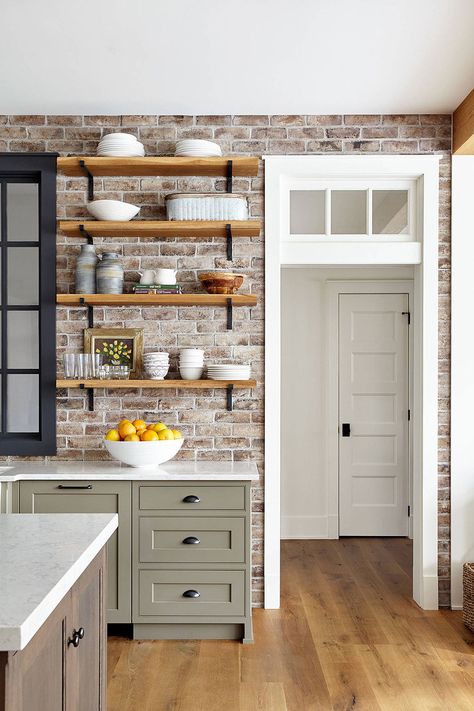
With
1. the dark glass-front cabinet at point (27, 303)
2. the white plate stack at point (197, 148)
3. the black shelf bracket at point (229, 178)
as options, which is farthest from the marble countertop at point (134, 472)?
the white plate stack at point (197, 148)

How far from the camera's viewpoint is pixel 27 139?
3.85m

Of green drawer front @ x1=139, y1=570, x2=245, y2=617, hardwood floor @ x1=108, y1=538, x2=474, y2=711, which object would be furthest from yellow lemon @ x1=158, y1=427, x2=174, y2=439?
hardwood floor @ x1=108, y1=538, x2=474, y2=711

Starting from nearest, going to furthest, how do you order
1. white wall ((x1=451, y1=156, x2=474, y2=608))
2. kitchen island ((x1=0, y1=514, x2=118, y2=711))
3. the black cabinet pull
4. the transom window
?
kitchen island ((x1=0, y1=514, x2=118, y2=711)) → the black cabinet pull → white wall ((x1=451, y1=156, x2=474, y2=608)) → the transom window

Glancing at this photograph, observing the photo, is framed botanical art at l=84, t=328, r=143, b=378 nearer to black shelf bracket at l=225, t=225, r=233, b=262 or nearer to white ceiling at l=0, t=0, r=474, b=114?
black shelf bracket at l=225, t=225, r=233, b=262

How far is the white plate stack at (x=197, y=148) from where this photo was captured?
3654 mm

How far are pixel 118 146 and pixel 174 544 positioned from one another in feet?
7.03

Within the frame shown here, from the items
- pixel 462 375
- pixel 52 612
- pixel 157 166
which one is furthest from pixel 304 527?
pixel 52 612

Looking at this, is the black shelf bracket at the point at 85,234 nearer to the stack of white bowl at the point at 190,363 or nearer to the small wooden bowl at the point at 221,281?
the small wooden bowl at the point at 221,281

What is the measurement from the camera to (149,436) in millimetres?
3439

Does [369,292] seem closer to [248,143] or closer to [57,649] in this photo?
[248,143]

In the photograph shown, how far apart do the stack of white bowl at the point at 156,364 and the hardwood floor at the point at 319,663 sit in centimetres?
138

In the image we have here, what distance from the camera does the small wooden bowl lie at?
11.9 feet

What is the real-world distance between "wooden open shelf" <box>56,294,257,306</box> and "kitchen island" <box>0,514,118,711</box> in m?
1.65

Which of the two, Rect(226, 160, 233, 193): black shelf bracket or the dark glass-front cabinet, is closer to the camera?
Rect(226, 160, 233, 193): black shelf bracket
